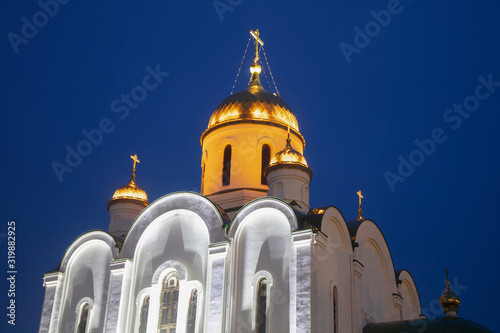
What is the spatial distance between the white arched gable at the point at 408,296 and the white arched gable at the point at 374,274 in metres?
0.77

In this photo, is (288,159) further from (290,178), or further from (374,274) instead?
(374,274)

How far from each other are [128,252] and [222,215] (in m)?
2.68

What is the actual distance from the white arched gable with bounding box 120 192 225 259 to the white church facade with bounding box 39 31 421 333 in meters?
0.03

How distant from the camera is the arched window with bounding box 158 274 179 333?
49.5 feet

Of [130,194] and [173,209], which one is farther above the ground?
[130,194]

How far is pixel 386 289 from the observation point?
17641 mm

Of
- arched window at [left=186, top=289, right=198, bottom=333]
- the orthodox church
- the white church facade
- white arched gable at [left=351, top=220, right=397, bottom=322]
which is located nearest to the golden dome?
the white church facade

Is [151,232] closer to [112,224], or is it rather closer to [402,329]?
[112,224]

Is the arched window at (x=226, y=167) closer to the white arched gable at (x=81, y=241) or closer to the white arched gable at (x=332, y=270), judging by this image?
the white arched gable at (x=81, y=241)

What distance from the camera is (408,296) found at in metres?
18.9

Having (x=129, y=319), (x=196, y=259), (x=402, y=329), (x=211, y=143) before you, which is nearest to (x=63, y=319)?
(x=129, y=319)

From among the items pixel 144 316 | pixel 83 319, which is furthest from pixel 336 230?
pixel 83 319

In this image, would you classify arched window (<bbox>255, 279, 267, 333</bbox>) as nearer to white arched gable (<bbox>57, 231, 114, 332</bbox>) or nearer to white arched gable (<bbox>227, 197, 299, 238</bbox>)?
white arched gable (<bbox>227, 197, 299, 238</bbox>)

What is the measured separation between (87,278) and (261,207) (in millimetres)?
5203
